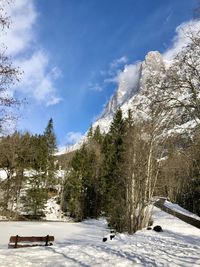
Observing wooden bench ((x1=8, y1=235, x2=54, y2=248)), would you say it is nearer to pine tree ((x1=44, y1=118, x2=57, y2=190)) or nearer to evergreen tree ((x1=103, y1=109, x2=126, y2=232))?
evergreen tree ((x1=103, y1=109, x2=126, y2=232))

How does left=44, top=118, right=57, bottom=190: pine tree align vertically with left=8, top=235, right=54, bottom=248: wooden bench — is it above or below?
above

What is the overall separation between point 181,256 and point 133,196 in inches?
490

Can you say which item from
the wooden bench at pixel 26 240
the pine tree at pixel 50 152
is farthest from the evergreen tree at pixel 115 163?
the wooden bench at pixel 26 240

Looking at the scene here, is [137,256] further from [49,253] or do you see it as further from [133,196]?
[133,196]

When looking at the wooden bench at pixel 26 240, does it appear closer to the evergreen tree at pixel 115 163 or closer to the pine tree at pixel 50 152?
the evergreen tree at pixel 115 163

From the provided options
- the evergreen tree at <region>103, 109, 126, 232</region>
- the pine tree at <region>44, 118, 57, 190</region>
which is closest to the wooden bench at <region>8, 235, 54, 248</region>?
the evergreen tree at <region>103, 109, 126, 232</region>

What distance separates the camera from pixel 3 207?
149 ft

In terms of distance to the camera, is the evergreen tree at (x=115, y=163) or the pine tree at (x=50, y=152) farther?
the pine tree at (x=50, y=152)

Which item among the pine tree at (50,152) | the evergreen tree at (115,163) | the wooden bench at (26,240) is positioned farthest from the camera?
the pine tree at (50,152)

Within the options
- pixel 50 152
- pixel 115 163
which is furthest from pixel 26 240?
pixel 50 152

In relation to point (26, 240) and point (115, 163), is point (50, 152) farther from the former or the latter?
point (26, 240)

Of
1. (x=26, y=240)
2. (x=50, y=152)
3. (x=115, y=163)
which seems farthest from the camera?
(x=50, y=152)

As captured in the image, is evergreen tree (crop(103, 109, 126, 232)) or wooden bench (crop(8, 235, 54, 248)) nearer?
wooden bench (crop(8, 235, 54, 248))

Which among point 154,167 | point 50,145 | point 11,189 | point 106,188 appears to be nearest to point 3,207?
point 11,189
